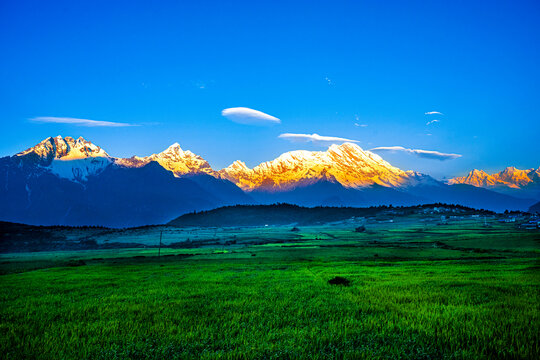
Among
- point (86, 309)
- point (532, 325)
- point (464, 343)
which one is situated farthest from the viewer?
point (86, 309)

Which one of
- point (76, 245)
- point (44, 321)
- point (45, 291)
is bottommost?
point (76, 245)

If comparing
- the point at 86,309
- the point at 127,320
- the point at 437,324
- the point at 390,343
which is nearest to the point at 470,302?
the point at 437,324

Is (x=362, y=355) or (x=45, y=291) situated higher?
(x=362, y=355)

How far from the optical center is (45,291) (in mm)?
26406

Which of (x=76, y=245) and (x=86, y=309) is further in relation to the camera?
(x=76, y=245)

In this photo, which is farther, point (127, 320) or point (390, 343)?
point (127, 320)

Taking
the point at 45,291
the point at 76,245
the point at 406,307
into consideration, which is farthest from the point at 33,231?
the point at 406,307

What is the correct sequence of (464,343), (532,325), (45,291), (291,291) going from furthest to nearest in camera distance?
(45,291) < (291,291) < (532,325) < (464,343)

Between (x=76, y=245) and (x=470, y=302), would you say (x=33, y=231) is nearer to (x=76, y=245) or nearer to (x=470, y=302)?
(x=76, y=245)

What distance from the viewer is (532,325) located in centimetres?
1278

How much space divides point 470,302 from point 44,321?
22.5m

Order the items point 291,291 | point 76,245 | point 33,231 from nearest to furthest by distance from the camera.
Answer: point 291,291
point 76,245
point 33,231

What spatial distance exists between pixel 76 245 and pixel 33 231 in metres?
44.5

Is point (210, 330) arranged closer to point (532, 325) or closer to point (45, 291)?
point (532, 325)
